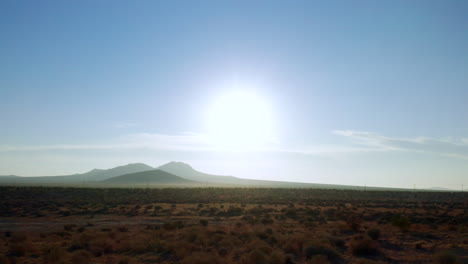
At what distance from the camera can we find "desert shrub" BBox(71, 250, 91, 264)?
49.1ft

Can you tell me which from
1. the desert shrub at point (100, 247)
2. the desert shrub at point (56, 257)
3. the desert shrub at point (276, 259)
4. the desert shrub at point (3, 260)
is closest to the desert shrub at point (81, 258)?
the desert shrub at point (56, 257)

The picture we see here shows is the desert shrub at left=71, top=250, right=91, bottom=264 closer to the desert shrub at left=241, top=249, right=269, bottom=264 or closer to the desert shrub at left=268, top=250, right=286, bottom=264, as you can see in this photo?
the desert shrub at left=241, top=249, right=269, bottom=264

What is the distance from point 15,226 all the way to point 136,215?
460 inches

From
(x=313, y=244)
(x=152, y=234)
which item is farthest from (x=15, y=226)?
(x=313, y=244)

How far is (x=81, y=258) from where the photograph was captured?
1517cm

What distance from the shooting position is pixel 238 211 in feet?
134

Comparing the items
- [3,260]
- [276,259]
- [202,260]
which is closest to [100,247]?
[3,260]

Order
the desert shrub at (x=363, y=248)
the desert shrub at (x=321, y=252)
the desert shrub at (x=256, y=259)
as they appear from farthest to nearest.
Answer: the desert shrub at (x=363, y=248) < the desert shrub at (x=321, y=252) < the desert shrub at (x=256, y=259)

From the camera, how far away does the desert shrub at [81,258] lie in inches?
589

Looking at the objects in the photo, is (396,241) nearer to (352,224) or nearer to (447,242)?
(447,242)

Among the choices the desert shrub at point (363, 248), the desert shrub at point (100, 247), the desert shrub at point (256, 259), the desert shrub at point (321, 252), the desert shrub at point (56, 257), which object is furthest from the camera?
the desert shrub at point (363, 248)

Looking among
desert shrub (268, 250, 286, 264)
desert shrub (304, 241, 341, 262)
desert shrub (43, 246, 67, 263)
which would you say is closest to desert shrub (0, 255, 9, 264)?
desert shrub (43, 246, 67, 263)

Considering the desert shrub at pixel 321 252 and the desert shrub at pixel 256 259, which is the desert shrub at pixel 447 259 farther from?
the desert shrub at pixel 256 259

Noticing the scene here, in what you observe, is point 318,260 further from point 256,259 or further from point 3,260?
point 3,260
